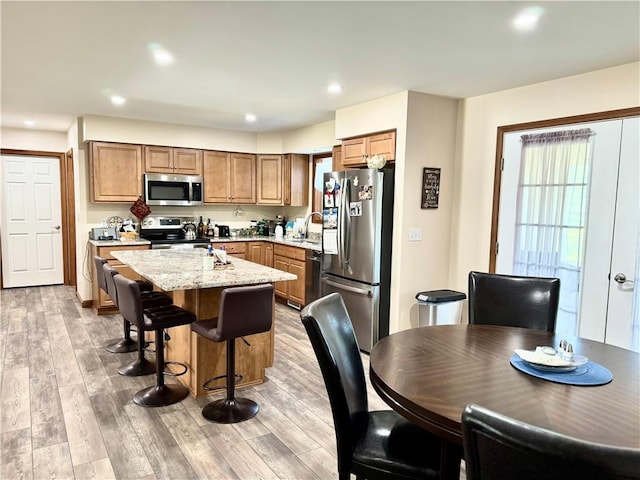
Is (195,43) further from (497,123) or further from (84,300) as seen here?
(84,300)

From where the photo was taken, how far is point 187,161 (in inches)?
234

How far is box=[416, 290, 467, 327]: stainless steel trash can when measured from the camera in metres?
3.89

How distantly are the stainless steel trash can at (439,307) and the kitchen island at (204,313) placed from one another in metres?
1.45

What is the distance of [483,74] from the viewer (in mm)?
3299

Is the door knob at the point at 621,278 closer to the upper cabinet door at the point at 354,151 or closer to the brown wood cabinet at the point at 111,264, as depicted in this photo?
the upper cabinet door at the point at 354,151

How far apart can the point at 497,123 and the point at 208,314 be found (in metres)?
2.99

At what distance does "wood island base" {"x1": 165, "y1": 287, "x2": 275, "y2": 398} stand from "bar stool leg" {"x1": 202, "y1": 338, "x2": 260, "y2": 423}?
26 centimetres

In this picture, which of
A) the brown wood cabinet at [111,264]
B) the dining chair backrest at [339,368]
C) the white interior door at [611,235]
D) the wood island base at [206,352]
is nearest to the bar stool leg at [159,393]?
the wood island base at [206,352]

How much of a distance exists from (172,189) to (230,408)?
377cm

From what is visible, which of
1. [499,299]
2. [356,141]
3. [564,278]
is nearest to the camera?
[499,299]

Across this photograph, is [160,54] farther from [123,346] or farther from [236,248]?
[236,248]

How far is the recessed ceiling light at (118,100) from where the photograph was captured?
4.25 m

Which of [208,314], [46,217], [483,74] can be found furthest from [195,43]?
[46,217]

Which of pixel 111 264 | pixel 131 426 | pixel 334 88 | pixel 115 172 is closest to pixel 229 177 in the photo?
pixel 115 172
